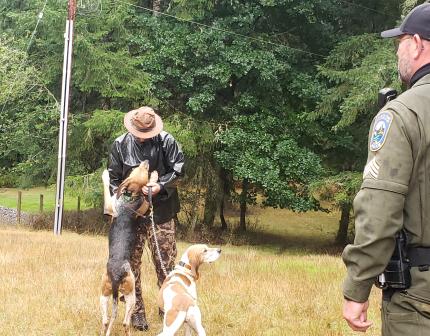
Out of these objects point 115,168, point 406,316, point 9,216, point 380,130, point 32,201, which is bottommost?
point 32,201

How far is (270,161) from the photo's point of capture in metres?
20.0

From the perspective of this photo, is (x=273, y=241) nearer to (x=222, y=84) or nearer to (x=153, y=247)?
(x=222, y=84)

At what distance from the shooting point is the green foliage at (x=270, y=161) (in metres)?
19.7

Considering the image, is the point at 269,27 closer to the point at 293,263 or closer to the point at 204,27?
the point at 204,27

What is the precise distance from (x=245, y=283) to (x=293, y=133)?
1427 centimetres

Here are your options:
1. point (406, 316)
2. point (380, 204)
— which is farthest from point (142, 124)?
point (406, 316)

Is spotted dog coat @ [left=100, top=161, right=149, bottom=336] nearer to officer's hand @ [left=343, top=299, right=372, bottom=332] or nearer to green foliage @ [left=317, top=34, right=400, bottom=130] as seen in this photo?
officer's hand @ [left=343, top=299, right=372, bottom=332]

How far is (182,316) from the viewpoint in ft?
14.1

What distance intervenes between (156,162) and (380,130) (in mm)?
3299

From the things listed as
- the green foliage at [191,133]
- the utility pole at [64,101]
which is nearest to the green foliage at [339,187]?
the green foliage at [191,133]

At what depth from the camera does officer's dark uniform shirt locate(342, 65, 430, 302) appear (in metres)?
2.47

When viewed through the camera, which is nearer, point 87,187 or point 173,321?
point 173,321

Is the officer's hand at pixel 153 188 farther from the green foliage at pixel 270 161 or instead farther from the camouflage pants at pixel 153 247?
the green foliage at pixel 270 161

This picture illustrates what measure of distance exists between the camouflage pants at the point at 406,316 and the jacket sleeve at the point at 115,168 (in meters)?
3.44
